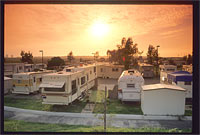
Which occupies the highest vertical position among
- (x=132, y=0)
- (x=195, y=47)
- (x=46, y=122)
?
(x=132, y=0)

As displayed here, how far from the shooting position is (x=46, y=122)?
6801mm

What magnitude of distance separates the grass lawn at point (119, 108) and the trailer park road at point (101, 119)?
2.06ft

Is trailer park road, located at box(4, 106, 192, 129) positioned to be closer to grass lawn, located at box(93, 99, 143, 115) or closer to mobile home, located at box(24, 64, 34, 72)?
grass lawn, located at box(93, 99, 143, 115)

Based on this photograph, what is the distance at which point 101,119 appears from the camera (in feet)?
22.4

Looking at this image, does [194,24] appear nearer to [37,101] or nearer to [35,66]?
[37,101]

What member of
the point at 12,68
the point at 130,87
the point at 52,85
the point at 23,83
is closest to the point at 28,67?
the point at 12,68

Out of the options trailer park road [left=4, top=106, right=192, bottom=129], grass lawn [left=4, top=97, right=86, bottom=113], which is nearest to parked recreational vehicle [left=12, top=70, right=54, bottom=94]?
grass lawn [left=4, top=97, right=86, bottom=113]

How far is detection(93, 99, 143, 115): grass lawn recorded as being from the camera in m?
7.99

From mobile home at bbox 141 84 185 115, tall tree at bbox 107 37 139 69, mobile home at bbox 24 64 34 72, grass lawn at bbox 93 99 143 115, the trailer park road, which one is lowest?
the trailer park road

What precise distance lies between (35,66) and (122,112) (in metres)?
18.7

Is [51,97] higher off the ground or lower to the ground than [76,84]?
lower

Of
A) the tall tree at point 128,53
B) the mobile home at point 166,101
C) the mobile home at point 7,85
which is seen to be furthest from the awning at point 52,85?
the tall tree at point 128,53

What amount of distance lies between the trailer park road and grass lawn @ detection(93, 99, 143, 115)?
2.06 ft

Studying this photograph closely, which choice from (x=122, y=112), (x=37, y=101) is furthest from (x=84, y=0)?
(x=37, y=101)
